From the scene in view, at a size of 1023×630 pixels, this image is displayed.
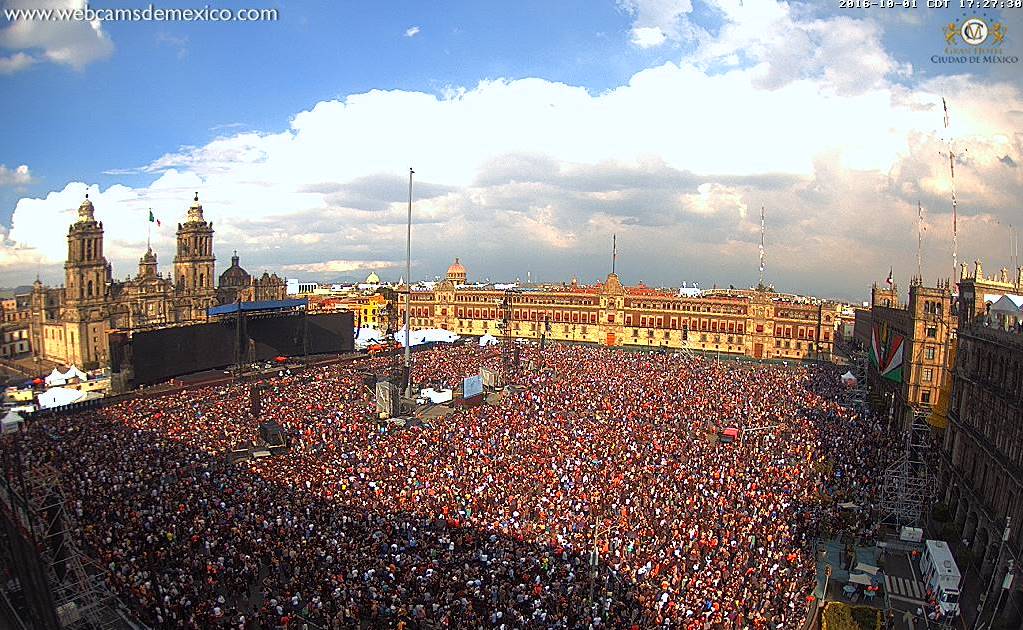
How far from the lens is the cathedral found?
170 feet

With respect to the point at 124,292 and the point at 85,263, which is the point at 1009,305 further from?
the point at 124,292

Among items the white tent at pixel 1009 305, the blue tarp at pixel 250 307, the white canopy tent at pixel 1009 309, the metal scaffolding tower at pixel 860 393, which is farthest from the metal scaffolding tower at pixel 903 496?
the blue tarp at pixel 250 307

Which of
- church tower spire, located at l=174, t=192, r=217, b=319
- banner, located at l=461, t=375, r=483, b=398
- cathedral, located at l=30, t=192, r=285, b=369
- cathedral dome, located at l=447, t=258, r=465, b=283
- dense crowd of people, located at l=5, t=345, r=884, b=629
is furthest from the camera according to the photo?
cathedral dome, located at l=447, t=258, r=465, b=283

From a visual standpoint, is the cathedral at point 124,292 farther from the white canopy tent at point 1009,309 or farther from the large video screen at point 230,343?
the white canopy tent at point 1009,309

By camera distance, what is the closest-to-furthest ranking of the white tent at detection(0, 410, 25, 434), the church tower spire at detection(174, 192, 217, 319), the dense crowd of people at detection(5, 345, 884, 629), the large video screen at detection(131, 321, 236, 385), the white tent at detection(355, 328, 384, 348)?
the white tent at detection(0, 410, 25, 434), the dense crowd of people at detection(5, 345, 884, 629), the large video screen at detection(131, 321, 236, 385), the white tent at detection(355, 328, 384, 348), the church tower spire at detection(174, 192, 217, 319)

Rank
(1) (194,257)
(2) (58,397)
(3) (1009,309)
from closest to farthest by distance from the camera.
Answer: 1. (3) (1009,309)
2. (2) (58,397)
3. (1) (194,257)

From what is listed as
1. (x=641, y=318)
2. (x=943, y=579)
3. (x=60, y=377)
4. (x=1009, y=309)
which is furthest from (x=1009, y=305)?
(x=641, y=318)

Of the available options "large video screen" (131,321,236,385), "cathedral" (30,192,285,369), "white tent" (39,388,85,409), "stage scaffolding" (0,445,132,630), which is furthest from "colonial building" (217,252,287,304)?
"stage scaffolding" (0,445,132,630)

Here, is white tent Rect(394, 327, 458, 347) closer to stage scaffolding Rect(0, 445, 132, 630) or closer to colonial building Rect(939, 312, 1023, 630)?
colonial building Rect(939, 312, 1023, 630)

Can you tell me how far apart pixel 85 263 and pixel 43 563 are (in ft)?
167

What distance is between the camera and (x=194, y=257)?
69.7m

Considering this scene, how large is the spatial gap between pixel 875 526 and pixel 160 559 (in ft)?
74.9

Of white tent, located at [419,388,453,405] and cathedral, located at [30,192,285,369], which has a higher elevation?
cathedral, located at [30,192,285,369]

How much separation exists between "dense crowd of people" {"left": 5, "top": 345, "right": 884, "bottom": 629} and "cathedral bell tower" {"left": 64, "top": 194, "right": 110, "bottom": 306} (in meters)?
26.7
